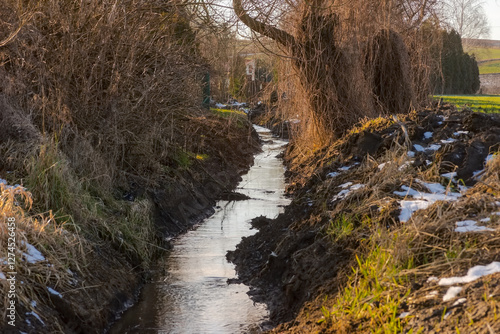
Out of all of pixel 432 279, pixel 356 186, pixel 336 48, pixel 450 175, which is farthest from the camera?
pixel 336 48

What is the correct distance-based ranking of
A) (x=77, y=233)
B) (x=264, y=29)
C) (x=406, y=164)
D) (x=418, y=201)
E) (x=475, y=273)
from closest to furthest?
1. (x=475, y=273)
2. (x=418, y=201)
3. (x=77, y=233)
4. (x=406, y=164)
5. (x=264, y=29)

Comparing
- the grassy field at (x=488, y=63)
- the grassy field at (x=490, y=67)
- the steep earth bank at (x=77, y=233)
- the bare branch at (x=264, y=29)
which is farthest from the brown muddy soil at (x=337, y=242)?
the grassy field at (x=490, y=67)

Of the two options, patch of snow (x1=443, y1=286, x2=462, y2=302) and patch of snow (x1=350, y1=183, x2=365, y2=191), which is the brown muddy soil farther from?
patch of snow (x1=350, y1=183, x2=365, y2=191)

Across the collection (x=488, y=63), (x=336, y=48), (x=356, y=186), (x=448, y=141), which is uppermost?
(x=488, y=63)

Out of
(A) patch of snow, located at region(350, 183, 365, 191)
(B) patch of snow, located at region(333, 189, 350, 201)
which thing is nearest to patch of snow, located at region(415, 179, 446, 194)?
(A) patch of snow, located at region(350, 183, 365, 191)

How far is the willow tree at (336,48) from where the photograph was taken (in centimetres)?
1259

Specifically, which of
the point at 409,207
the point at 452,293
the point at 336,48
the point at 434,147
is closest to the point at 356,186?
the point at 434,147

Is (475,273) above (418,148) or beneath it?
beneath

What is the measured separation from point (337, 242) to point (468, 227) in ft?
5.39

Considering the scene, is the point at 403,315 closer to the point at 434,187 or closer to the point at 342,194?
the point at 434,187

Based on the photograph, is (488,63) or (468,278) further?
(488,63)

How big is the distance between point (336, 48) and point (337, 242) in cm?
754

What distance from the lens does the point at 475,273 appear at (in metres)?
4.09

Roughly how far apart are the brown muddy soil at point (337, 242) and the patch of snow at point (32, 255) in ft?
7.17
